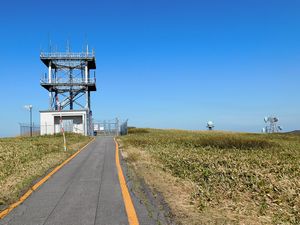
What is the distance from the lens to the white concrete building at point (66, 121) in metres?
52.4

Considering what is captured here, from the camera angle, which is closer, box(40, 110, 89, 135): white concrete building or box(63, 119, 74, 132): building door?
box(40, 110, 89, 135): white concrete building

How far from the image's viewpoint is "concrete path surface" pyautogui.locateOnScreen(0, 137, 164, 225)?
6199 millimetres

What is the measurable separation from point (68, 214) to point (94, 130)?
59.8 m

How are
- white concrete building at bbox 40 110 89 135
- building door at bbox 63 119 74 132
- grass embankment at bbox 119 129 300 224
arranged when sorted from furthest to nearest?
building door at bbox 63 119 74 132 < white concrete building at bbox 40 110 89 135 < grass embankment at bbox 119 129 300 224

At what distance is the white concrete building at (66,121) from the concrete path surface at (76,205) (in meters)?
42.9

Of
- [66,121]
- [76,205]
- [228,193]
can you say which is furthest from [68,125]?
[228,193]

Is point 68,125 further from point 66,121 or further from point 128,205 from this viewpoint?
point 128,205

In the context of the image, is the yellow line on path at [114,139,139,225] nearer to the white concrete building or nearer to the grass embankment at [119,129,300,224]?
the grass embankment at [119,129,300,224]

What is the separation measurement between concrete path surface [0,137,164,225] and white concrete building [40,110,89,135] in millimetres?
42913

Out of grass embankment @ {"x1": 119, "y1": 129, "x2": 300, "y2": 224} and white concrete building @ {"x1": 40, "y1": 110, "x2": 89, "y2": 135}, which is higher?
white concrete building @ {"x1": 40, "y1": 110, "x2": 89, "y2": 135}

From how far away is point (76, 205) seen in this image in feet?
23.9

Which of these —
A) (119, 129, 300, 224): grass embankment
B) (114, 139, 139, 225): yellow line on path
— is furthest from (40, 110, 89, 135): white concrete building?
(114, 139, 139, 225): yellow line on path

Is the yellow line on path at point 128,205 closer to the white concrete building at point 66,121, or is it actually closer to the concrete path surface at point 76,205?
the concrete path surface at point 76,205

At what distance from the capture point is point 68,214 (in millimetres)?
6582
